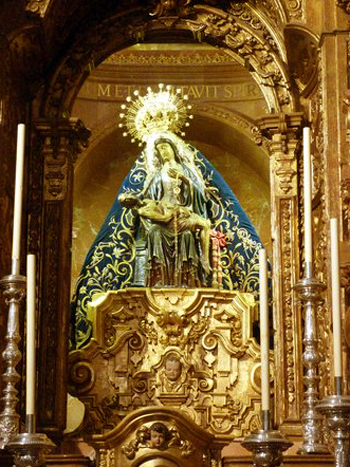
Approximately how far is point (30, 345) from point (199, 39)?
360 cm

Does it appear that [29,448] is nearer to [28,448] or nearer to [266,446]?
[28,448]

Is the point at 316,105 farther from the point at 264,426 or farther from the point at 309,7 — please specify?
the point at 264,426

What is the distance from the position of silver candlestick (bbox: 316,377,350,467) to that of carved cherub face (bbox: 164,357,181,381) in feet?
8.96

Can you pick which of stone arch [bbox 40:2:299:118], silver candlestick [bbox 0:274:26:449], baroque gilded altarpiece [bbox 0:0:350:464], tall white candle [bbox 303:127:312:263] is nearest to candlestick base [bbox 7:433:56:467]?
silver candlestick [bbox 0:274:26:449]

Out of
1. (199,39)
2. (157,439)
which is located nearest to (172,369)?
(157,439)

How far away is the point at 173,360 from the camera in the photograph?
7.21 m

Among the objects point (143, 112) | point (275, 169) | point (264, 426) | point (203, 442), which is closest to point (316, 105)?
point (275, 169)

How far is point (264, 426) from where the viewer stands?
4508 millimetres

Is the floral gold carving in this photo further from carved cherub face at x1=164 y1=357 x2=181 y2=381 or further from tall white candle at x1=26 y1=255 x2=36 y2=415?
tall white candle at x1=26 y1=255 x2=36 y2=415

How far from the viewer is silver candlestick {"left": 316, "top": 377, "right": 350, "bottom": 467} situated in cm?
441

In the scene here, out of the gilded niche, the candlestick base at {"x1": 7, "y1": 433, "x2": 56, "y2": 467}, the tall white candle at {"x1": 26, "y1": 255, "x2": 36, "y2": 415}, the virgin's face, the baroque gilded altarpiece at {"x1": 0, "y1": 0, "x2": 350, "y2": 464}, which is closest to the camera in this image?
the candlestick base at {"x1": 7, "y1": 433, "x2": 56, "y2": 467}

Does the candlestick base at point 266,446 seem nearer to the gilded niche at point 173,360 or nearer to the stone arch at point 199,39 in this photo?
the gilded niche at point 173,360

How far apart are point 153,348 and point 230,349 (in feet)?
1.66

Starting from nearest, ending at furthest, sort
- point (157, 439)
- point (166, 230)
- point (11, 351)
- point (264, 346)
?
point (264, 346)
point (11, 351)
point (157, 439)
point (166, 230)
